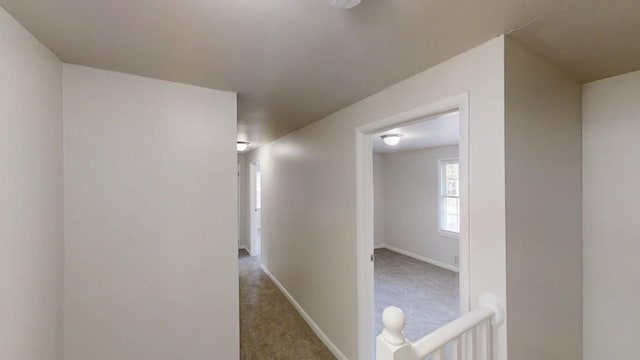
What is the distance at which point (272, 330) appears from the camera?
9.41ft

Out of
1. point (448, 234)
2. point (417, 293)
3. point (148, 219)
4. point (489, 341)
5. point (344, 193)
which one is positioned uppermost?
point (344, 193)

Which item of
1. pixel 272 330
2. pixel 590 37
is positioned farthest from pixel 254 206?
pixel 590 37

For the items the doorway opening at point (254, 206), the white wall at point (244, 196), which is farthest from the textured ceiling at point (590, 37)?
the white wall at point (244, 196)

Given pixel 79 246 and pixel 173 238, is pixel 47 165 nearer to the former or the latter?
pixel 79 246

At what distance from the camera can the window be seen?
500 centimetres

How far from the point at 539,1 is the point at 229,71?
1526 millimetres

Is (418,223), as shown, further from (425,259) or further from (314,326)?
(314,326)

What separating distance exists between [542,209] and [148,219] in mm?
2332

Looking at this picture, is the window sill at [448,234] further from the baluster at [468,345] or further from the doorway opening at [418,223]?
the baluster at [468,345]

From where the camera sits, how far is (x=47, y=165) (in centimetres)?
134

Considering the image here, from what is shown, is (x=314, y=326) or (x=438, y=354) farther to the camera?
(x=314, y=326)

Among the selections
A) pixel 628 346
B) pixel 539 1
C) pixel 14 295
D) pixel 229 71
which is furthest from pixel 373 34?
pixel 628 346

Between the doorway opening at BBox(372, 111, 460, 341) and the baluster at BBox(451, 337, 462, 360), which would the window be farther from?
the baluster at BBox(451, 337, 462, 360)

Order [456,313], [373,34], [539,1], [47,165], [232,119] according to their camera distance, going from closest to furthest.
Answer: [539,1], [373,34], [47,165], [232,119], [456,313]
